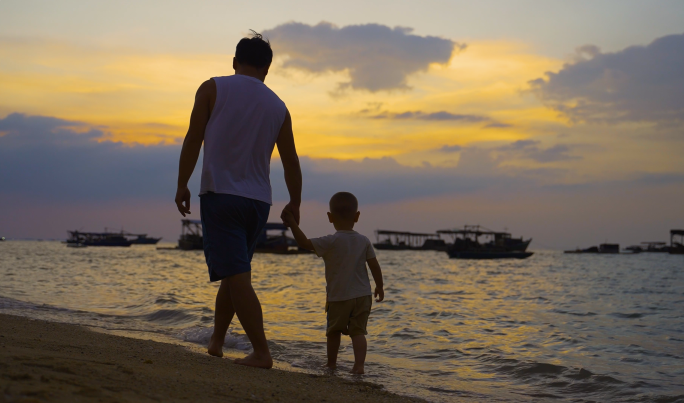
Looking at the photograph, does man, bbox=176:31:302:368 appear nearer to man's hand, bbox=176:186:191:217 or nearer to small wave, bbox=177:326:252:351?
man's hand, bbox=176:186:191:217

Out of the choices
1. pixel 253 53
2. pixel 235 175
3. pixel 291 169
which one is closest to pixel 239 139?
pixel 235 175

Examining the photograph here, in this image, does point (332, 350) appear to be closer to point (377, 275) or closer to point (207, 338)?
point (377, 275)

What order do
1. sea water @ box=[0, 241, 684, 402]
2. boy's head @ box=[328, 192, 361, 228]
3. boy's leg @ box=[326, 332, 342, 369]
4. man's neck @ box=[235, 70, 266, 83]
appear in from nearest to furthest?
man's neck @ box=[235, 70, 266, 83]
boy's head @ box=[328, 192, 361, 228]
boy's leg @ box=[326, 332, 342, 369]
sea water @ box=[0, 241, 684, 402]

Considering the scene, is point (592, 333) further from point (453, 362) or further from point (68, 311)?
point (68, 311)

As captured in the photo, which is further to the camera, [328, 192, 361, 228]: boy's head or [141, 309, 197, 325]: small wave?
[141, 309, 197, 325]: small wave

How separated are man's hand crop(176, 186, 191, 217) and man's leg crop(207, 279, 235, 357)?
0.51 meters

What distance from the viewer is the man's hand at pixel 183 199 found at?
9.75ft

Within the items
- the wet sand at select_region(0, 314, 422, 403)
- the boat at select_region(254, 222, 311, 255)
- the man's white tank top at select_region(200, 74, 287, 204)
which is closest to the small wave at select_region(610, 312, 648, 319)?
the wet sand at select_region(0, 314, 422, 403)

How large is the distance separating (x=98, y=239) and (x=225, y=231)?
86.8 meters

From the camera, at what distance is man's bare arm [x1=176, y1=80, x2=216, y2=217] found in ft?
9.85

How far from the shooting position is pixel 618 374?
4715 mm

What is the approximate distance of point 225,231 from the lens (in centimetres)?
295

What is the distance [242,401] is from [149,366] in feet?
2.27

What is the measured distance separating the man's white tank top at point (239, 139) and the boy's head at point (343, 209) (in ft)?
2.88
